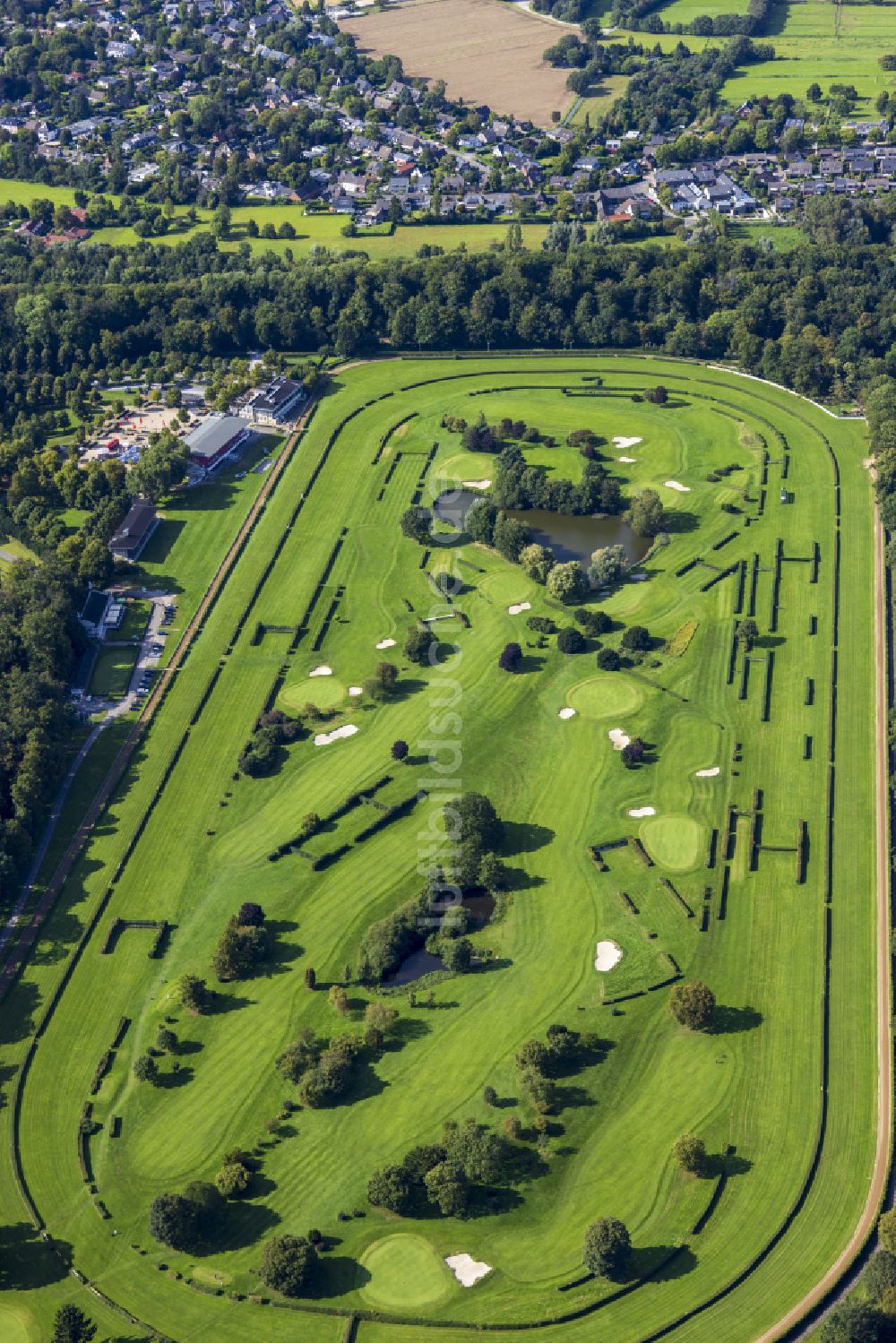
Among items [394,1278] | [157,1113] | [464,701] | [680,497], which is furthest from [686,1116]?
[680,497]

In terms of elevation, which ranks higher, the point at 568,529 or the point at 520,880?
the point at 568,529

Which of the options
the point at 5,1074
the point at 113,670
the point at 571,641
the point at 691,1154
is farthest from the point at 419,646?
the point at 691,1154

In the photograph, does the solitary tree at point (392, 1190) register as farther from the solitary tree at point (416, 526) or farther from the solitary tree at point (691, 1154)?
the solitary tree at point (416, 526)

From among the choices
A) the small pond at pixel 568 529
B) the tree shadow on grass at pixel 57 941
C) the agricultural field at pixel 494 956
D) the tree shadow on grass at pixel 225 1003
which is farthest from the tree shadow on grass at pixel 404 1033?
the small pond at pixel 568 529

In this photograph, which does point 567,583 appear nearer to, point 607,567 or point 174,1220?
point 607,567

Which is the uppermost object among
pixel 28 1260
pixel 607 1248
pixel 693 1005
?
pixel 693 1005

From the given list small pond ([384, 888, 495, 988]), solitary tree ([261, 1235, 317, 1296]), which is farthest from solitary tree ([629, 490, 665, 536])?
solitary tree ([261, 1235, 317, 1296])

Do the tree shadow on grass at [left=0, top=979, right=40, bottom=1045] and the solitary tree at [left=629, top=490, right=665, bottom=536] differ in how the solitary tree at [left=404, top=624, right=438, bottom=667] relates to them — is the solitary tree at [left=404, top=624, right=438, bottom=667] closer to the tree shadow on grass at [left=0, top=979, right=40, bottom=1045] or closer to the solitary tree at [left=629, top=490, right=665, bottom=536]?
the solitary tree at [left=629, top=490, right=665, bottom=536]
